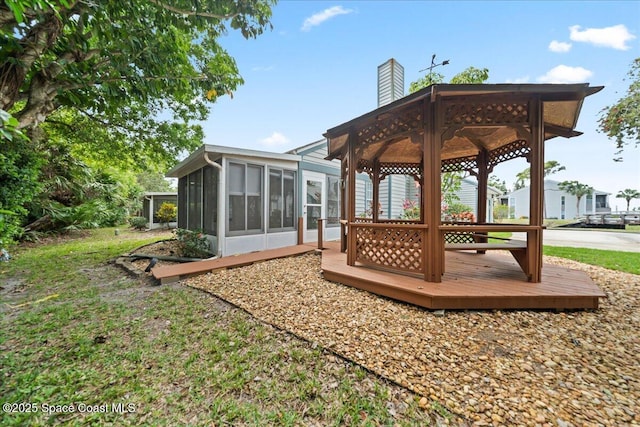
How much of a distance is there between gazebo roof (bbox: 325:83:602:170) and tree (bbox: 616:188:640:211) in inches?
1632

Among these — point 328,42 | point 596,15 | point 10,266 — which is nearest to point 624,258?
point 596,15

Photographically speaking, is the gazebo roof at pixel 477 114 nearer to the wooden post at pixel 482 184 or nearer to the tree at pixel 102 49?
the wooden post at pixel 482 184

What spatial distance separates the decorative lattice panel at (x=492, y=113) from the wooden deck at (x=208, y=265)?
13.9 ft

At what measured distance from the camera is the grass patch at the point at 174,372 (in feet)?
5.20

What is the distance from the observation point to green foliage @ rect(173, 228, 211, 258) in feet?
19.8

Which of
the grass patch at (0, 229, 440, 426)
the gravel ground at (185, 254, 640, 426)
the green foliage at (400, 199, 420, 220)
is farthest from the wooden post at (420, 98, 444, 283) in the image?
the green foliage at (400, 199, 420, 220)

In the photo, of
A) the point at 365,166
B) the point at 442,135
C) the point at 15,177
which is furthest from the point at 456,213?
the point at 15,177

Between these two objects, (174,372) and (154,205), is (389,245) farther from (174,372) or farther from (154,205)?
(154,205)

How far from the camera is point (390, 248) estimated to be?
377 cm

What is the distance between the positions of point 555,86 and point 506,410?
11.6ft

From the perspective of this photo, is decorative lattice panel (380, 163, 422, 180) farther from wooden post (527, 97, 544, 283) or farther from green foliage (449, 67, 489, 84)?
green foliage (449, 67, 489, 84)

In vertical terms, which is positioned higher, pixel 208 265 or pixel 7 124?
pixel 7 124

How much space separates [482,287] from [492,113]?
2.29m

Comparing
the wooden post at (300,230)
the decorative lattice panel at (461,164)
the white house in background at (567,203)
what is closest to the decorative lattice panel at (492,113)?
the decorative lattice panel at (461,164)
